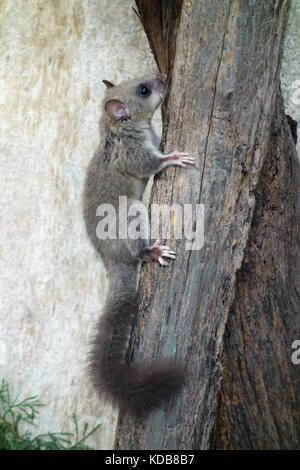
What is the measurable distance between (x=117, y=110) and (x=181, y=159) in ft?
2.61

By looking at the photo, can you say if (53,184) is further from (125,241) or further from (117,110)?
(125,241)

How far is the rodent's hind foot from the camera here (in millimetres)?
2979

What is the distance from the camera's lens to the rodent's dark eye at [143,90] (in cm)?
363

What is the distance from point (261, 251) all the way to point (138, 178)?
96 centimetres

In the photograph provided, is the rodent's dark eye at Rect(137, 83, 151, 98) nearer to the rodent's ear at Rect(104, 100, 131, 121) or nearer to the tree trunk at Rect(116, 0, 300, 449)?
the rodent's ear at Rect(104, 100, 131, 121)

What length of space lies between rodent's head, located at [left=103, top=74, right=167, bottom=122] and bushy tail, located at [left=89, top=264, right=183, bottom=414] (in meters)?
1.09

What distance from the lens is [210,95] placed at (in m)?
2.95

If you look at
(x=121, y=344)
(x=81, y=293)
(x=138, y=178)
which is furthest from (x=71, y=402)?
(x=138, y=178)

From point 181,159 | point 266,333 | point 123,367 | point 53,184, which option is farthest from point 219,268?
point 53,184

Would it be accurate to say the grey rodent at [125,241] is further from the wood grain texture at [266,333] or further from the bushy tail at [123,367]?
the wood grain texture at [266,333]

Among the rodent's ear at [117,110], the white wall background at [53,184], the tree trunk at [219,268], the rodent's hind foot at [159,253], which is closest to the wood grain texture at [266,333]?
the tree trunk at [219,268]

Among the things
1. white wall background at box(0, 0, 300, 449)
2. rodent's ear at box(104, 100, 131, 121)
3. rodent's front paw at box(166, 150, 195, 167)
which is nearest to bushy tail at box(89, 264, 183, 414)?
rodent's front paw at box(166, 150, 195, 167)

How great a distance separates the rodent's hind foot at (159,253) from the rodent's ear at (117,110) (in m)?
1.02

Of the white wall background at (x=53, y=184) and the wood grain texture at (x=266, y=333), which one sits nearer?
the wood grain texture at (x=266, y=333)
